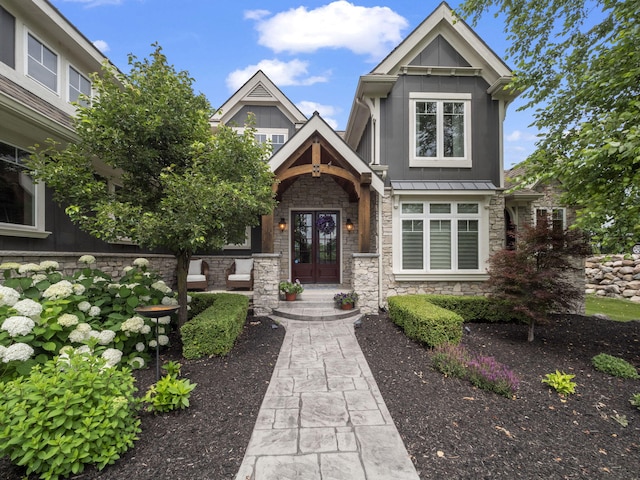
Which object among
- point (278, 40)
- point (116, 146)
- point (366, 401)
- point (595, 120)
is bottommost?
point (366, 401)

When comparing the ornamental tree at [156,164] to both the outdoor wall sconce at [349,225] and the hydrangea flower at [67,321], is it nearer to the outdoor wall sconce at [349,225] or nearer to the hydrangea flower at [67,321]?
the hydrangea flower at [67,321]

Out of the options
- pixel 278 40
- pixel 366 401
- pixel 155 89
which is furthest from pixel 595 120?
pixel 278 40

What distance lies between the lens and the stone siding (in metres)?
11.2

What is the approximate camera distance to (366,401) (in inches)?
128

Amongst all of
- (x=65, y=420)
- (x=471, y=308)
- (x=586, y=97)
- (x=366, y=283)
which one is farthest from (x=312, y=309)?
(x=586, y=97)

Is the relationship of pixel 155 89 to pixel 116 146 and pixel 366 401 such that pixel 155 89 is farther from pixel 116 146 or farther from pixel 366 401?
pixel 366 401

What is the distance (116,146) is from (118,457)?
3818mm

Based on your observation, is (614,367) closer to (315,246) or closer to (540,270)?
(540,270)

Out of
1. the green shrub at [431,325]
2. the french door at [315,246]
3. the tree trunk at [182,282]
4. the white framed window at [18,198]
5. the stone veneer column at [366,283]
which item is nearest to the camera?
the white framed window at [18,198]

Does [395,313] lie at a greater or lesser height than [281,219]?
lesser

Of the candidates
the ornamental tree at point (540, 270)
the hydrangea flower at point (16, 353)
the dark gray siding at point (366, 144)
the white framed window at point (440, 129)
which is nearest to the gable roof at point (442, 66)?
the white framed window at point (440, 129)

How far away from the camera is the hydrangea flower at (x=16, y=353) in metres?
2.58

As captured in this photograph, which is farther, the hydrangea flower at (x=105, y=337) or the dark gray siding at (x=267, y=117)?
the dark gray siding at (x=267, y=117)

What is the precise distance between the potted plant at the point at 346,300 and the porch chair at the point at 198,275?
14.4ft
